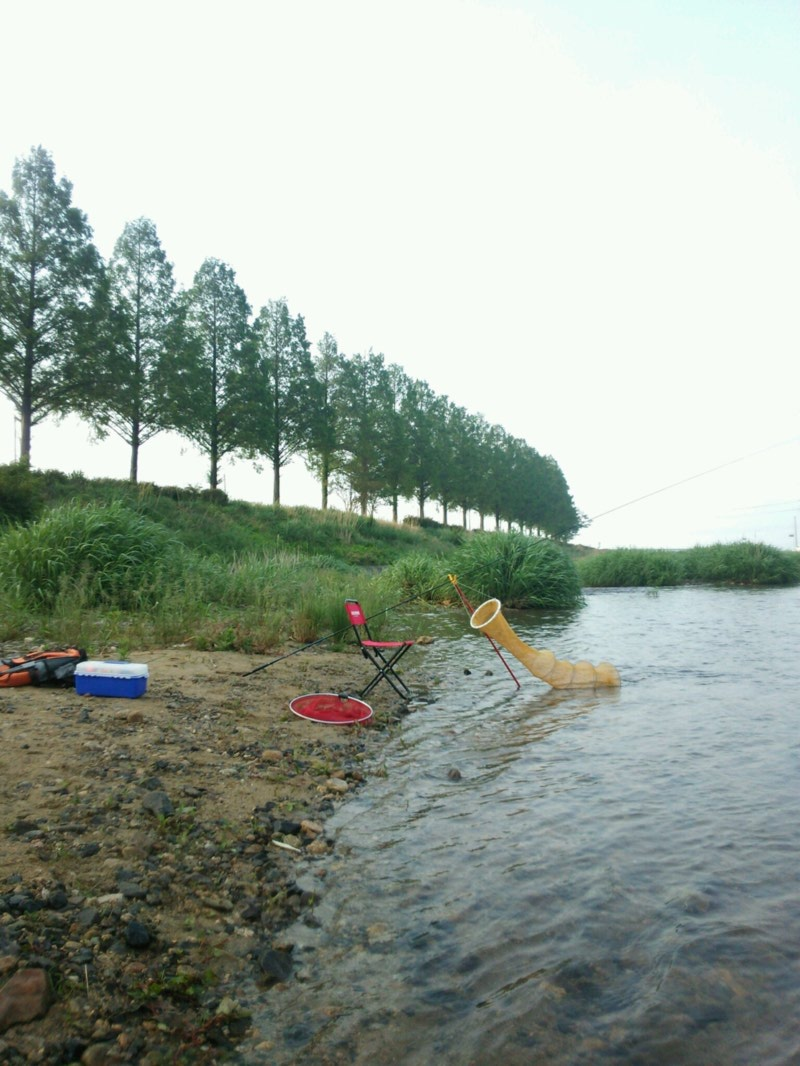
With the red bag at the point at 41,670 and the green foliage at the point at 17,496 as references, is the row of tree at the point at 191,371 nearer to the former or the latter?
the green foliage at the point at 17,496

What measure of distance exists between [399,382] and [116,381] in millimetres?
Result: 26947

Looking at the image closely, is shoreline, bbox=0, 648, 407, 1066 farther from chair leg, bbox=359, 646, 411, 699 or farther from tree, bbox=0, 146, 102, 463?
tree, bbox=0, 146, 102, 463

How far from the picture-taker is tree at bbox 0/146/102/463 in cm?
2641

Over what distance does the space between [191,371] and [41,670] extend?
28243mm

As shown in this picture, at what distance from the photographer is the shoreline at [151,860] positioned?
89.9 inches

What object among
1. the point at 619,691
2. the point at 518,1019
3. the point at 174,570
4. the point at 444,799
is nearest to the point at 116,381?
the point at 174,570

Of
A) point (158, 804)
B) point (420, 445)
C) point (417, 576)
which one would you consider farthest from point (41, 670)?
point (420, 445)

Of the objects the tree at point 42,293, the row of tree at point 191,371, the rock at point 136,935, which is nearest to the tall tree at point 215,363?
the row of tree at point 191,371

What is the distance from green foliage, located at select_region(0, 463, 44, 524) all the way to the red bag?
10.8 m

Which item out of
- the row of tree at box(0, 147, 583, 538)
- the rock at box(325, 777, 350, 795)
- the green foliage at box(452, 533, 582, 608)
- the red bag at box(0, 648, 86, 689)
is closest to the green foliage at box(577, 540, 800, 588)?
the row of tree at box(0, 147, 583, 538)

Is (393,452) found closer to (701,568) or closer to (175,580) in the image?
(701,568)

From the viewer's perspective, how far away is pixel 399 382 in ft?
173

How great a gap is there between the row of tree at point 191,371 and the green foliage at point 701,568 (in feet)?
14.4

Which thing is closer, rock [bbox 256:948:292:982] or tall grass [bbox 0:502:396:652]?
rock [bbox 256:948:292:982]
